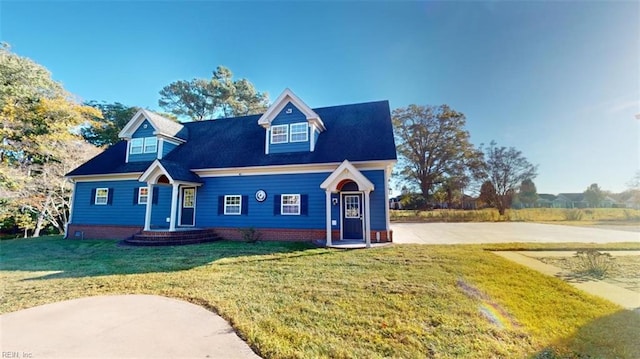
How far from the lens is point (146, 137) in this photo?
1479cm

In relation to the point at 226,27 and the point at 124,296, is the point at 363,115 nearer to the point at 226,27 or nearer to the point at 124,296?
the point at 226,27

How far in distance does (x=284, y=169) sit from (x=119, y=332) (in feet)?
30.5

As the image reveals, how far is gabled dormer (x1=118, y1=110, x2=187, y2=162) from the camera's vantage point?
1448cm

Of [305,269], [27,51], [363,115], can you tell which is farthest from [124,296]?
[27,51]

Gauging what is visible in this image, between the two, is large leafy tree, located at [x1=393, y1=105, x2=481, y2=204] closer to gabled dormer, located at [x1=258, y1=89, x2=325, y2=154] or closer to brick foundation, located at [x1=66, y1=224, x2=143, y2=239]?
gabled dormer, located at [x1=258, y1=89, x2=325, y2=154]

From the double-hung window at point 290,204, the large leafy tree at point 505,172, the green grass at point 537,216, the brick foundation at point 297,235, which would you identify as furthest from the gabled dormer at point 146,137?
the large leafy tree at point 505,172

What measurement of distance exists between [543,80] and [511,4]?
4.05 m

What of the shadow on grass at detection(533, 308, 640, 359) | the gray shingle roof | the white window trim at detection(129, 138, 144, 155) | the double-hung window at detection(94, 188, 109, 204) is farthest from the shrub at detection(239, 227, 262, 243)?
the shadow on grass at detection(533, 308, 640, 359)

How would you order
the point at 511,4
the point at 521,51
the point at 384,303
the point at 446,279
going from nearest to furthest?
1. the point at 384,303
2. the point at 446,279
3. the point at 511,4
4. the point at 521,51

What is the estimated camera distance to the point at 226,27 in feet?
40.0

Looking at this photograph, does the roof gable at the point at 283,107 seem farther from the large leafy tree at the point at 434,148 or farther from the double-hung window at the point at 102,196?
the large leafy tree at the point at 434,148

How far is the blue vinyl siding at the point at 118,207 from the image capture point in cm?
1366

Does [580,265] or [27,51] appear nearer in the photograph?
[580,265]

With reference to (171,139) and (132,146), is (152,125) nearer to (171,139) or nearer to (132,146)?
(171,139)
